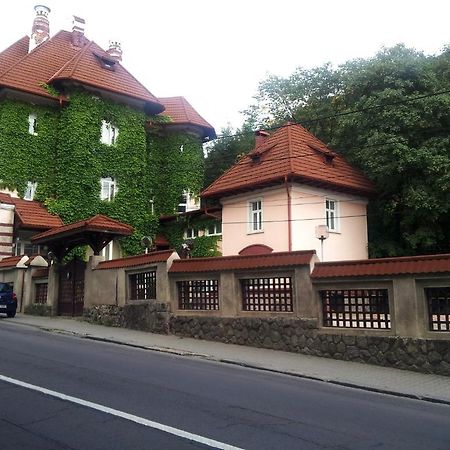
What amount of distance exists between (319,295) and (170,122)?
25.7 m

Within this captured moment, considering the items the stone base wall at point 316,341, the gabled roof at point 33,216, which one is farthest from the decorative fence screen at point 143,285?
the gabled roof at point 33,216

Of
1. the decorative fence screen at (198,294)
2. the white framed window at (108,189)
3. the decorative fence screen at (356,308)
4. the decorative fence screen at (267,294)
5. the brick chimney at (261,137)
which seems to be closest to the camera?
the decorative fence screen at (356,308)

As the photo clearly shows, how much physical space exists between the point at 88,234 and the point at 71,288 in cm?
294

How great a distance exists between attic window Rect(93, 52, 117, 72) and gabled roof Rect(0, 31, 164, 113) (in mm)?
38

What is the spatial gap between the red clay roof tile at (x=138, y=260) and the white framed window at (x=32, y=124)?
594 inches

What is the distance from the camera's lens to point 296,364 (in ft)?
38.5

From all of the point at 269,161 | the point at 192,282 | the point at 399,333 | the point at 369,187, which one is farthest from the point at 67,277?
the point at 369,187

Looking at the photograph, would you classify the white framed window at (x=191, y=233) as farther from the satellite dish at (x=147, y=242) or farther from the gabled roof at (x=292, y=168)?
the gabled roof at (x=292, y=168)

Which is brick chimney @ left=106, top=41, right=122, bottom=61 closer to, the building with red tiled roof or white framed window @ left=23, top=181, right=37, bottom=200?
the building with red tiled roof

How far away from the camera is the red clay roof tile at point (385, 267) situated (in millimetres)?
11227

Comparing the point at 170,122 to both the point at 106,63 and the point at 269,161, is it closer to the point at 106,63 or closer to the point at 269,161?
the point at 106,63

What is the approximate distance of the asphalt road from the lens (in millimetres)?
5539

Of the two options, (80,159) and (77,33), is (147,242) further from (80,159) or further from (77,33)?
(77,33)

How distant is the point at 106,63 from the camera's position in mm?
34500
